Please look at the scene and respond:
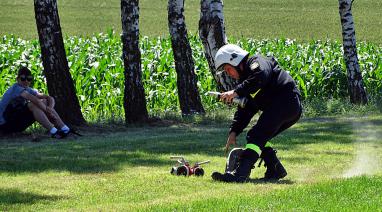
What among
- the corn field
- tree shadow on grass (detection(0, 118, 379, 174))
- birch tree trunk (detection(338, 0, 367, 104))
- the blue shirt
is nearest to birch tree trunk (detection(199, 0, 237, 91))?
the corn field

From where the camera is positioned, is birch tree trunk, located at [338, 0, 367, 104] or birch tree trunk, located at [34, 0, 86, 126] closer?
birch tree trunk, located at [34, 0, 86, 126]

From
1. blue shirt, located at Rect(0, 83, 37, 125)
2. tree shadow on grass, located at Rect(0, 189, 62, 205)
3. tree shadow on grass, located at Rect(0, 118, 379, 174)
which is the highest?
blue shirt, located at Rect(0, 83, 37, 125)

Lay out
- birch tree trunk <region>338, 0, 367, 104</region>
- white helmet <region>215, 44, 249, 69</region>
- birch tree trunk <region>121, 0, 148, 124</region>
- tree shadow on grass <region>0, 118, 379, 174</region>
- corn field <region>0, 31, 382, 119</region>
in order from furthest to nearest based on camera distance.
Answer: birch tree trunk <region>338, 0, 367, 104</region>
corn field <region>0, 31, 382, 119</region>
birch tree trunk <region>121, 0, 148, 124</region>
tree shadow on grass <region>0, 118, 379, 174</region>
white helmet <region>215, 44, 249, 69</region>

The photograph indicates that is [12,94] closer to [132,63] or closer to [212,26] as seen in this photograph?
[132,63]

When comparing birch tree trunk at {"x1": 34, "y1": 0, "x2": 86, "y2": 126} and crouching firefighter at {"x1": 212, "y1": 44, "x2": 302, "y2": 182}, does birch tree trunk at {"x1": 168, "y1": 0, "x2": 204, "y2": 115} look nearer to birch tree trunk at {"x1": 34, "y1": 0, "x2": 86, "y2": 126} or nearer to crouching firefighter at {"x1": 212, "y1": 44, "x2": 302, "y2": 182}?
birch tree trunk at {"x1": 34, "y1": 0, "x2": 86, "y2": 126}

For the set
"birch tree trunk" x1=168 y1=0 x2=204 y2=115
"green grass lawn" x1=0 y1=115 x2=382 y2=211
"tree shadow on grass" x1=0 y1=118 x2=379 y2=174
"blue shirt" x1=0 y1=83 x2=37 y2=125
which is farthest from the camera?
"birch tree trunk" x1=168 y1=0 x2=204 y2=115

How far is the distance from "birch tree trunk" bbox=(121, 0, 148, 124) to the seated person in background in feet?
9.27

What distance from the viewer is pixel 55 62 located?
19922 millimetres

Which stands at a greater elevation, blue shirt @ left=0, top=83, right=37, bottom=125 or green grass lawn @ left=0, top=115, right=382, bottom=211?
blue shirt @ left=0, top=83, right=37, bottom=125

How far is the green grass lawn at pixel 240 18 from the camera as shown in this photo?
52250 mm

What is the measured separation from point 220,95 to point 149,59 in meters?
16.2

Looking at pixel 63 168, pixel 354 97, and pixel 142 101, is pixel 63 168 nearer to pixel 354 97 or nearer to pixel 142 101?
pixel 142 101

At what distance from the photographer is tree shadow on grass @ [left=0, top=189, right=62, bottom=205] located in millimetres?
11095

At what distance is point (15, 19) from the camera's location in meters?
56.3
